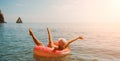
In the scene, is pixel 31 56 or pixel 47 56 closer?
pixel 47 56

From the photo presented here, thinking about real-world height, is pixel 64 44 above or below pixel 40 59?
above

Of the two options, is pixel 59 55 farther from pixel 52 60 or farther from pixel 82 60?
pixel 82 60

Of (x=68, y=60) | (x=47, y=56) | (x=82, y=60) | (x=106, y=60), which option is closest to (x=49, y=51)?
(x=47, y=56)

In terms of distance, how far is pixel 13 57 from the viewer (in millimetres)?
15977

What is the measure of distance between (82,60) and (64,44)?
1.81 metres

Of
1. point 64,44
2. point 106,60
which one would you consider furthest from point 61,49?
point 106,60

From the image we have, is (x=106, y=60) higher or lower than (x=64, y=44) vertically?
lower

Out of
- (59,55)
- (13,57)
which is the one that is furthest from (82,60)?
(13,57)

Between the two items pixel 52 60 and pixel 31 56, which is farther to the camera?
pixel 31 56

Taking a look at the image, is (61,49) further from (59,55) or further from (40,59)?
(40,59)

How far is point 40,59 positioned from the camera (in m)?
15.3

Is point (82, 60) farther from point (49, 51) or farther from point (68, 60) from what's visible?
point (49, 51)

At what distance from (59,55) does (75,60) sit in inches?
49.1

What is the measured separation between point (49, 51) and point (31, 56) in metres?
1.95
